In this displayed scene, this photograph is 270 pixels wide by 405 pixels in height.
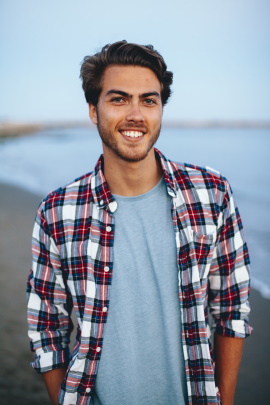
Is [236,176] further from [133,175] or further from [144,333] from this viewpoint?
[144,333]

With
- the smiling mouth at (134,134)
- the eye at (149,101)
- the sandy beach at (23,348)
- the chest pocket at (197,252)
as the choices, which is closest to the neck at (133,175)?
the smiling mouth at (134,134)

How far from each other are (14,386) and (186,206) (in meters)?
2.37

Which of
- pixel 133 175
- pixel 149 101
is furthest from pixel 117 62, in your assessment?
pixel 133 175

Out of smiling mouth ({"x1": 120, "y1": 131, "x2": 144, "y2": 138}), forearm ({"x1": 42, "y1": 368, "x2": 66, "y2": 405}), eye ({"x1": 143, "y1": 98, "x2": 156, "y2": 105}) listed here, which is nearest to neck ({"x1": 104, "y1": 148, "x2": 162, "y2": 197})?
smiling mouth ({"x1": 120, "y1": 131, "x2": 144, "y2": 138})

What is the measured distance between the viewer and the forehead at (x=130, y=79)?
1.86 meters

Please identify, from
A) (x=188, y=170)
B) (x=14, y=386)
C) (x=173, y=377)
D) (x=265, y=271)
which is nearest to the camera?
(x=173, y=377)

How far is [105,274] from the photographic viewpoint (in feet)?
5.49

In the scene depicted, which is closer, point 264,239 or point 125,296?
point 125,296

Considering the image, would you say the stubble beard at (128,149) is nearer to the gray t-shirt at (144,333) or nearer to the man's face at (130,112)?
the man's face at (130,112)

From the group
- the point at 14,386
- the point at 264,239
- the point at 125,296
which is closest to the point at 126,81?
the point at 125,296

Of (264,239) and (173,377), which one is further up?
(264,239)

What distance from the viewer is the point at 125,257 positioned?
1.70 meters

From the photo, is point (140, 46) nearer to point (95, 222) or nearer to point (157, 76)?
point (157, 76)

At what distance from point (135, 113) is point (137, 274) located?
2.67 ft
